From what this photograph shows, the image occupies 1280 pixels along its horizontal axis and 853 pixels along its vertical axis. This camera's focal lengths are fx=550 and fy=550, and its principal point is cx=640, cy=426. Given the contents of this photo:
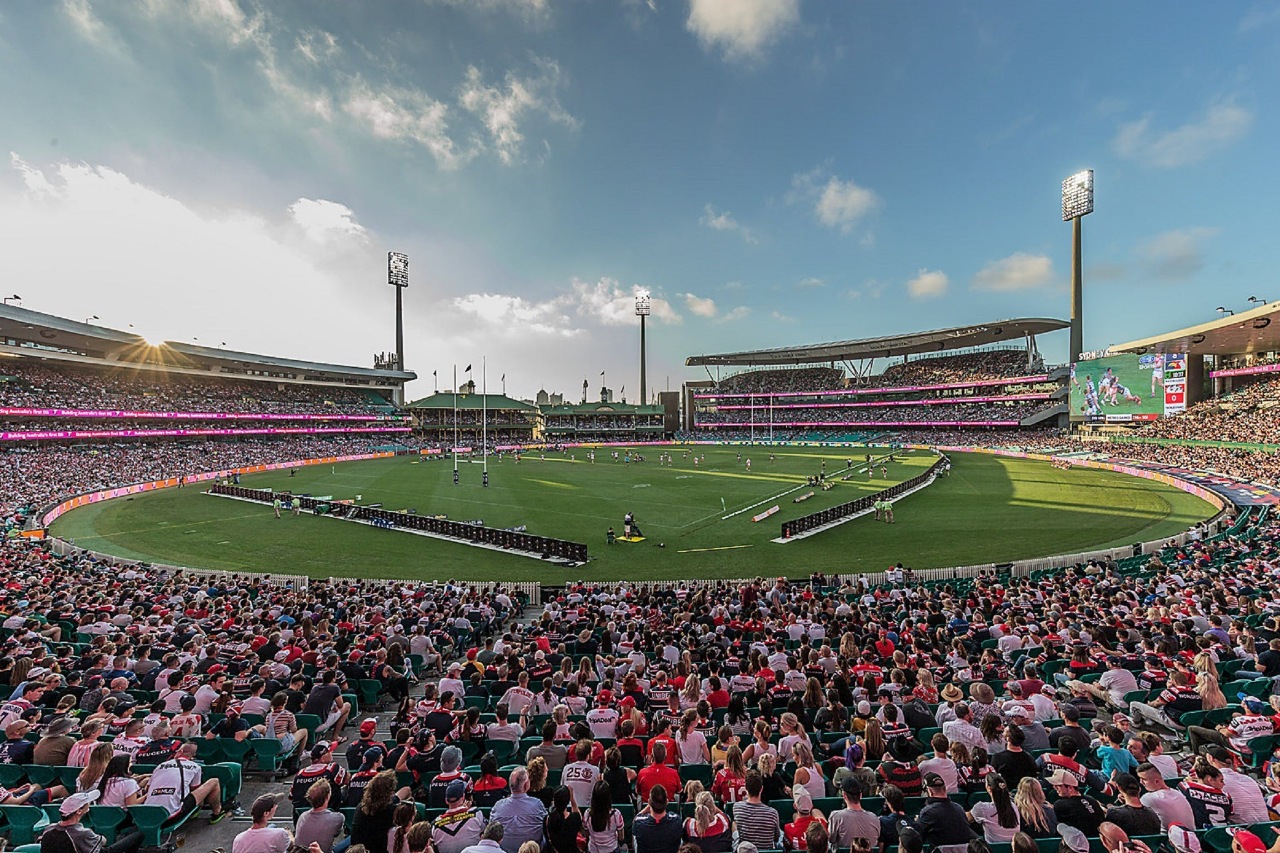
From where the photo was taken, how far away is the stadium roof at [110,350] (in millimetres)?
56875

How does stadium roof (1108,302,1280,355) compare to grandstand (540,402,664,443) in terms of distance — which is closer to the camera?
stadium roof (1108,302,1280,355)

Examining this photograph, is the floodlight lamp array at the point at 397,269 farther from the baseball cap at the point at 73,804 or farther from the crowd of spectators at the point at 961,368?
the baseball cap at the point at 73,804

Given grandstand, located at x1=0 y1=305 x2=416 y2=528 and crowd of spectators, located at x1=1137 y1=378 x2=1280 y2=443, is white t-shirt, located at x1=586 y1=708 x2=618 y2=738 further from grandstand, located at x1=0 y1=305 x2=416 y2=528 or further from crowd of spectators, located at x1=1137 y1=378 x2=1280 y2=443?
crowd of spectators, located at x1=1137 y1=378 x2=1280 y2=443

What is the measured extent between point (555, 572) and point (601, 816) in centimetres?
1853

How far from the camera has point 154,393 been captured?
74125 mm

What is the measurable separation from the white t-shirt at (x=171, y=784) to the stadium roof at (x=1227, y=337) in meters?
67.6

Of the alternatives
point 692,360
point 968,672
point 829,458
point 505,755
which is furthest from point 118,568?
point 692,360

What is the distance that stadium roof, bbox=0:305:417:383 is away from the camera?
56875mm

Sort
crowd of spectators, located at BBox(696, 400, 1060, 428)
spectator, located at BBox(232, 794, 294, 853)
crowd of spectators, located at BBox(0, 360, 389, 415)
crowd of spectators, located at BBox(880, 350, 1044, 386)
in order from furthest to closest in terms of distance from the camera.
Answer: crowd of spectators, located at BBox(880, 350, 1044, 386)
crowd of spectators, located at BBox(696, 400, 1060, 428)
crowd of spectators, located at BBox(0, 360, 389, 415)
spectator, located at BBox(232, 794, 294, 853)

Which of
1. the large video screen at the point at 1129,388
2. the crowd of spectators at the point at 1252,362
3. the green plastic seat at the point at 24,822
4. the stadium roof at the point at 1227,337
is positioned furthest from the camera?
the large video screen at the point at 1129,388

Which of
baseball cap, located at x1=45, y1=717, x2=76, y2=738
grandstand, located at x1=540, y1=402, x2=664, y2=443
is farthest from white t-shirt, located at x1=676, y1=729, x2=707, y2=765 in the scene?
grandstand, located at x1=540, y1=402, x2=664, y2=443

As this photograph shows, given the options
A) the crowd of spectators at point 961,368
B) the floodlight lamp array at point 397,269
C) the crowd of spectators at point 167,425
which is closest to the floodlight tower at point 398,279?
the floodlight lamp array at point 397,269

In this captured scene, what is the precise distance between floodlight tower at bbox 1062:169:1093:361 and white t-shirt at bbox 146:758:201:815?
118 metres

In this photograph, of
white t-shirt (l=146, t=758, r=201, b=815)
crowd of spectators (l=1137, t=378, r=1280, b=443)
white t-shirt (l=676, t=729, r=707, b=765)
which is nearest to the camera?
white t-shirt (l=146, t=758, r=201, b=815)
